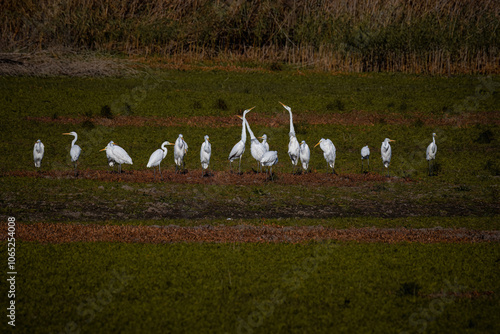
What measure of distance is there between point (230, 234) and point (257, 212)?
3.37m

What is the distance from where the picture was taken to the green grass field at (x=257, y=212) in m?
11.4

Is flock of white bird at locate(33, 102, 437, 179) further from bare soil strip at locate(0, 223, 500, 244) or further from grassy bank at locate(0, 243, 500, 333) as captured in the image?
grassy bank at locate(0, 243, 500, 333)

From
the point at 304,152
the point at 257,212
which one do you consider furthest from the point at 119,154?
the point at 304,152

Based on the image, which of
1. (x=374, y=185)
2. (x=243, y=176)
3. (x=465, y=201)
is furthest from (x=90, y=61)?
(x=465, y=201)

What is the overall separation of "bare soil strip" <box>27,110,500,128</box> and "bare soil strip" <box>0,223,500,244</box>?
1824 centimetres

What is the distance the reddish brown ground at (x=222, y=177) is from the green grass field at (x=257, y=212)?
37 cm

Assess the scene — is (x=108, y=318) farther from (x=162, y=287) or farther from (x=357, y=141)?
(x=357, y=141)

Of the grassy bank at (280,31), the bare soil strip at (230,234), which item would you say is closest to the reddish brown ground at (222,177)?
the bare soil strip at (230,234)

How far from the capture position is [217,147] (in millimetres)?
30781

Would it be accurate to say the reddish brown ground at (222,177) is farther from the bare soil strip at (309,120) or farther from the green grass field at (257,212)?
the bare soil strip at (309,120)

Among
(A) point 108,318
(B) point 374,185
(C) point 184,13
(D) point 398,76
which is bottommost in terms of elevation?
(A) point 108,318

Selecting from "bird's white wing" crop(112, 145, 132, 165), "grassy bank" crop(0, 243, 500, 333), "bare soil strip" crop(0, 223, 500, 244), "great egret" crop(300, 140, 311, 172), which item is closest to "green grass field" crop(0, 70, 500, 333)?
"grassy bank" crop(0, 243, 500, 333)

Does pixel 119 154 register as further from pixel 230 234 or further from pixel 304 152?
pixel 230 234

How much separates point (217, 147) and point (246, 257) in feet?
54.3
